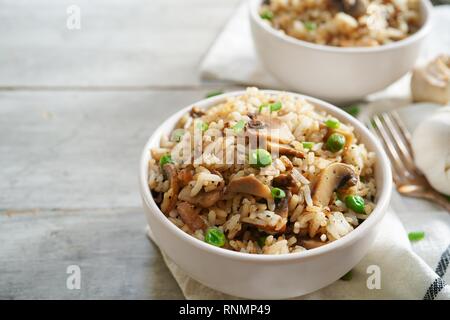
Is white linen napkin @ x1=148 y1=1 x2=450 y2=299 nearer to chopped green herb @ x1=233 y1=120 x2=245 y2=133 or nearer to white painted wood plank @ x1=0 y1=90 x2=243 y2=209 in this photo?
white painted wood plank @ x1=0 y1=90 x2=243 y2=209

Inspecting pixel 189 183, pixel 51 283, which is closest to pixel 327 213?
pixel 189 183

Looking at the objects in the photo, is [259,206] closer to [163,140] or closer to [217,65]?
[163,140]

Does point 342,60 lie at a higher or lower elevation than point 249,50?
higher

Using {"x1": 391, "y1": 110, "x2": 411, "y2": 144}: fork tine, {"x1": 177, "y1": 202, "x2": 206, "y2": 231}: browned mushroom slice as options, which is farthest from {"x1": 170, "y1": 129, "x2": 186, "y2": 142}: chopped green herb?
{"x1": 391, "y1": 110, "x2": 411, "y2": 144}: fork tine

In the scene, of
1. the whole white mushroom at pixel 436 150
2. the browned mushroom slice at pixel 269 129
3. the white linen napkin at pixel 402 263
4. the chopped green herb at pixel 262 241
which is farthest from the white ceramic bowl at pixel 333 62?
the chopped green herb at pixel 262 241

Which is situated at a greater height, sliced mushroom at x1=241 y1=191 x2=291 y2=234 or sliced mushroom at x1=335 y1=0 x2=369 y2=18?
sliced mushroom at x1=335 y1=0 x2=369 y2=18

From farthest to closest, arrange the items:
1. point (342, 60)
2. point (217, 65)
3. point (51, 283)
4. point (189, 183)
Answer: point (217, 65), point (342, 60), point (51, 283), point (189, 183)

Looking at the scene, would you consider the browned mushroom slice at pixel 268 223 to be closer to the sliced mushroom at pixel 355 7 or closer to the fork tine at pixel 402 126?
the fork tine at pixel 402 126
